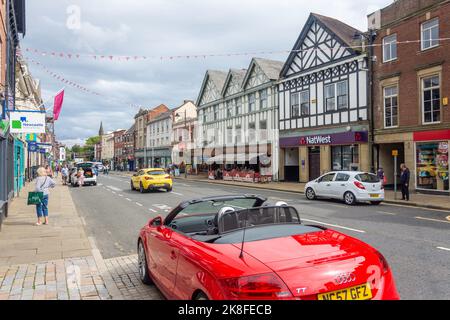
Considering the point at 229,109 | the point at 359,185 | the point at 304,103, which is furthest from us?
the point at 229,109

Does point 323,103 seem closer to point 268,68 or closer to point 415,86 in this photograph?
point 415,86

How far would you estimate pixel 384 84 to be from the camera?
21.3 m

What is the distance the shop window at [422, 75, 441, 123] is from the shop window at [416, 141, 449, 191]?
1.37 meters

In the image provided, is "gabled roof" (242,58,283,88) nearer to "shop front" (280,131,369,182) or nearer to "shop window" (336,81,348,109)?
"shop front" (280,131,369,182)

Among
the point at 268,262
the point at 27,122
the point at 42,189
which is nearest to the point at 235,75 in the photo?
the point at 27,122

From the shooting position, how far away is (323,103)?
26.0 metres

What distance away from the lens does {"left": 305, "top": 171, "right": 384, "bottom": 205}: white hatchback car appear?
1527cm

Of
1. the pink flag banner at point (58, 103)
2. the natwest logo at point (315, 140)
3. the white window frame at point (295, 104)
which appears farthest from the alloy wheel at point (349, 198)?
the pink flag banner at point (58, 103)

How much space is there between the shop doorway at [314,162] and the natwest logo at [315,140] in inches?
25.0

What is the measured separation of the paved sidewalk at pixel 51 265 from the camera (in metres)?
5.02

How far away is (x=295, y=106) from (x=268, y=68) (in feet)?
19.8

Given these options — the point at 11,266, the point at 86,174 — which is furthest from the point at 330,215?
the point at 86,174

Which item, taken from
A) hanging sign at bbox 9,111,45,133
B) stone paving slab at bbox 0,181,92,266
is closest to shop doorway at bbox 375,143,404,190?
stone paving slab at bbox 0,181,92,266

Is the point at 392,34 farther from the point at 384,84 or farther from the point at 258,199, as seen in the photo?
the point at 258,199
